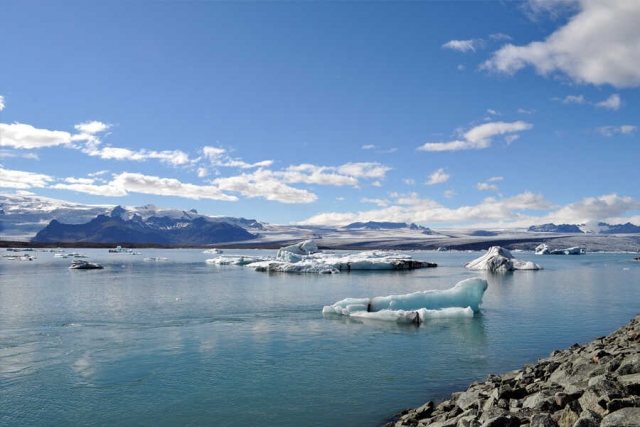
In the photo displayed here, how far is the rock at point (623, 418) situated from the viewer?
429 cm

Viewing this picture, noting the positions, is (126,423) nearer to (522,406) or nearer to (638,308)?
(522,406)

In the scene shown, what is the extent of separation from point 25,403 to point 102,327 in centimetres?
676

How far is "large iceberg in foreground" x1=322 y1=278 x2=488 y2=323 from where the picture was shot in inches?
649

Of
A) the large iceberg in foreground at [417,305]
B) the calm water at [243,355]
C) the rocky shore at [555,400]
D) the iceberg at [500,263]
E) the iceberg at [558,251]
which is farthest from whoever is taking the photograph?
the iceberg at [558,251]

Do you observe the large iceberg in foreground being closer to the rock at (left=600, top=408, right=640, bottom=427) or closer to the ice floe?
the rock at (left=600, top=408, right=640, bottom=427)

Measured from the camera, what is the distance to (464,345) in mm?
12906

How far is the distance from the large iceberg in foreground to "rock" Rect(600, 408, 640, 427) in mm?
11605

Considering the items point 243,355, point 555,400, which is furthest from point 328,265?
point 555,400

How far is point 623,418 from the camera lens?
14.4 ft

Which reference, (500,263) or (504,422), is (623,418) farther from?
(500,263)

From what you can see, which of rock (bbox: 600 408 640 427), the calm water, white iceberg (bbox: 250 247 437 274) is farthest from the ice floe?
rock (bbox: 600 408 640 427)

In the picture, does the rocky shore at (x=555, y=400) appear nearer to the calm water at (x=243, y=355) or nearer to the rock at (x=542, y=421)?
the rock at (x=542, y=421)

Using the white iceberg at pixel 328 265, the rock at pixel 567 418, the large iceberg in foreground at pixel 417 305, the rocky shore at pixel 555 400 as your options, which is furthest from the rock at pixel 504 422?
the white iceberg at pixel 328 265

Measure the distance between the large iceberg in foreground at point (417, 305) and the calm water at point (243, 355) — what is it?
0.72 meters
